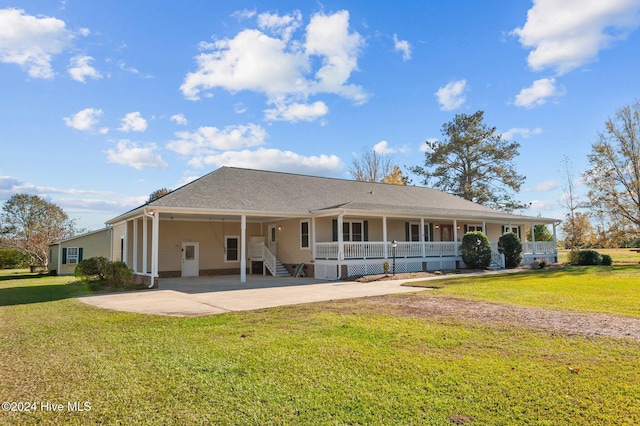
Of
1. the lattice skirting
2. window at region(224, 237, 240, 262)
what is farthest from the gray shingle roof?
window at region(224, 237, 240, 262)

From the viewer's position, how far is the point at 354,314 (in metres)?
8.33

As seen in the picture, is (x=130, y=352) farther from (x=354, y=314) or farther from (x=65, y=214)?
(x=65, y=214)

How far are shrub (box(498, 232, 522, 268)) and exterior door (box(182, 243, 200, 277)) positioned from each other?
16955 mm

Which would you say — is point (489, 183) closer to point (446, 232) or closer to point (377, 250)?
point (446, 232)

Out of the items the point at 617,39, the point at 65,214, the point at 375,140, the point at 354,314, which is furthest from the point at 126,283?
the point at 375,140

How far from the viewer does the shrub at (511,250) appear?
73.8ft

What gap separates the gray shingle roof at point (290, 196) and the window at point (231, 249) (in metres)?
3.27

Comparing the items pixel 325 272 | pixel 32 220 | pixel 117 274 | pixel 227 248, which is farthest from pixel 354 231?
pixel 32 220

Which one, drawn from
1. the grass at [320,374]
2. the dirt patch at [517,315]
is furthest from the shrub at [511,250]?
the grass at [320,374]

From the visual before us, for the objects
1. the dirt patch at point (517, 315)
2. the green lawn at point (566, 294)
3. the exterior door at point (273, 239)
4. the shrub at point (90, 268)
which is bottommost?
the green lawn at point (566, 294)

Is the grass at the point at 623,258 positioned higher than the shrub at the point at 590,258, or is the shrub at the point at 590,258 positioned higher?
the shrub at the point at 590,258

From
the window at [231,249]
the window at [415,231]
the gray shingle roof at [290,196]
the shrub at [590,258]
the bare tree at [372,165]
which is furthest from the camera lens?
the bare tree at [372,165]

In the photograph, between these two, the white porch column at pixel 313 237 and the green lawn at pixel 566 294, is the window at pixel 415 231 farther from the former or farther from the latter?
the green lawn at pixel 566 294

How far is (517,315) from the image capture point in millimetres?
7980
